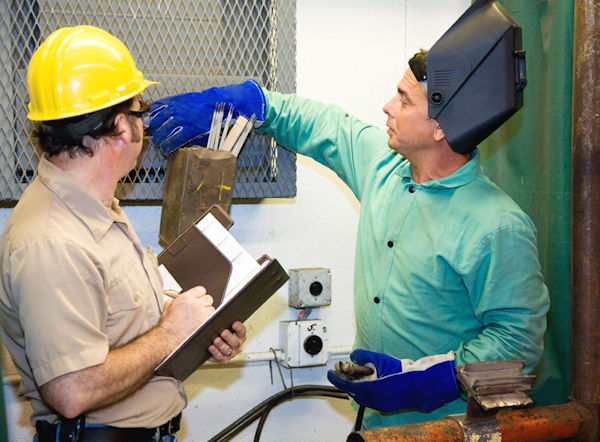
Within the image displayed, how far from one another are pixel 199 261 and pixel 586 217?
87cm

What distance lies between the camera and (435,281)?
1.49m

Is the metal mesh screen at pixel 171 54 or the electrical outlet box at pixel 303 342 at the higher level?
the metal mesh screen at pixel 171 54

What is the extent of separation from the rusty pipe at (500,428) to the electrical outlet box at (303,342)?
80 cm

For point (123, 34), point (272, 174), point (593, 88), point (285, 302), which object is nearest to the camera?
point (593, 88)

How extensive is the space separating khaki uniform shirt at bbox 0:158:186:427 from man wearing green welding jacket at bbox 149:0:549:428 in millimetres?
454

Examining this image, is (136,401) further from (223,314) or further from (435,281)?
(435,281)

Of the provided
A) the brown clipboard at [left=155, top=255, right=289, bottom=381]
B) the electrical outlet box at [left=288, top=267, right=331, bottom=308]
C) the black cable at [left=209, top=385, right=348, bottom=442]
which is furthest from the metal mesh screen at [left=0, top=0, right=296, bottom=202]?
the black cable at [left=209, top=385, right=348, bottom=442]

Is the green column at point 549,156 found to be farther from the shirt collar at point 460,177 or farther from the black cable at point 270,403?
the black cable at point 270,403

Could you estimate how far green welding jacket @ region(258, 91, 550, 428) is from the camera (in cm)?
142

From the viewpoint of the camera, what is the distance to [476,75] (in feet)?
4.82

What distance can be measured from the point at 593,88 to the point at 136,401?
119cm

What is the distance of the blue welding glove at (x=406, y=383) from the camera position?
1383 millimetres

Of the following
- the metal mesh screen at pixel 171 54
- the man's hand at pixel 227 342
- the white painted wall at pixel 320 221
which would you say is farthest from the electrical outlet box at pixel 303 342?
the man's hand at pixel 227 342

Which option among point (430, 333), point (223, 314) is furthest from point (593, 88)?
point (223, 314)
